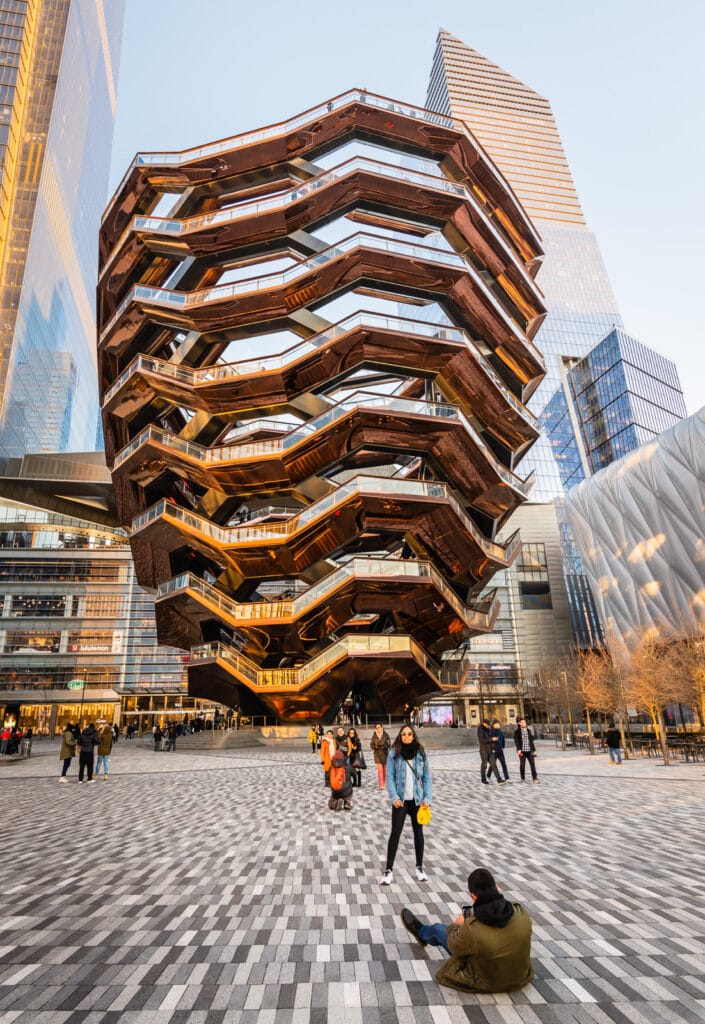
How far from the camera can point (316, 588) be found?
103ft

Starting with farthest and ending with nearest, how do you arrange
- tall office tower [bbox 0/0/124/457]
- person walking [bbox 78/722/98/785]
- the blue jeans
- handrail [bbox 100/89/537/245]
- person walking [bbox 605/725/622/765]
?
tall office tower [bbox 0/0/124/457] → handrail [bbox 100/89/537/245] → person walking [bbox 605/725/622/765] → person walking [bbox 78/722/98/785] → the blue jeans

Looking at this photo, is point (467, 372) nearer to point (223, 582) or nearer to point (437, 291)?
point (437, 291)

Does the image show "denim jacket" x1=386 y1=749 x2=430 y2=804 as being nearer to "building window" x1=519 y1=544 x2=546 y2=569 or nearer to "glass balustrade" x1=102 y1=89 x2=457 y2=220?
"glass balustrade" x1=102 y1=89 x2=457 y2=220

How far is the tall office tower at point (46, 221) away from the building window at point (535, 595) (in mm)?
69014

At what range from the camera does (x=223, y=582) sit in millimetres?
37562

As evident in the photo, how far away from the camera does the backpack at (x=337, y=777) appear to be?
37.6ft

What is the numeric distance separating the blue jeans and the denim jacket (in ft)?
7.57

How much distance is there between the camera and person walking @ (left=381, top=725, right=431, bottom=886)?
22.3 ft

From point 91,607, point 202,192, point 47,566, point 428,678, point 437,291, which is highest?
point 202,192

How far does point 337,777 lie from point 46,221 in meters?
97.8

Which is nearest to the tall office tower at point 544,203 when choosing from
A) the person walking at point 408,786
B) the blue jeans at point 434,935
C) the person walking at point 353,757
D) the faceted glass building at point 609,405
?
the faceted glass building at point 609,405

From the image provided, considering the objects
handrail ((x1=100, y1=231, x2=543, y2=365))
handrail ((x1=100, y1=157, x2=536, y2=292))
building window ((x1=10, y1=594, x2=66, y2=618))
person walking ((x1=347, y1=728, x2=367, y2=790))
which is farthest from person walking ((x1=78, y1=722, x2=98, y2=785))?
building window ((x1=10, y1=594, x2=66, y2=618))

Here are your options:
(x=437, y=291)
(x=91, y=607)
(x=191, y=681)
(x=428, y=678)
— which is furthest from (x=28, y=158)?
(x=428, y=678)

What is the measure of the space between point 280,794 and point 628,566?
54747 mm
